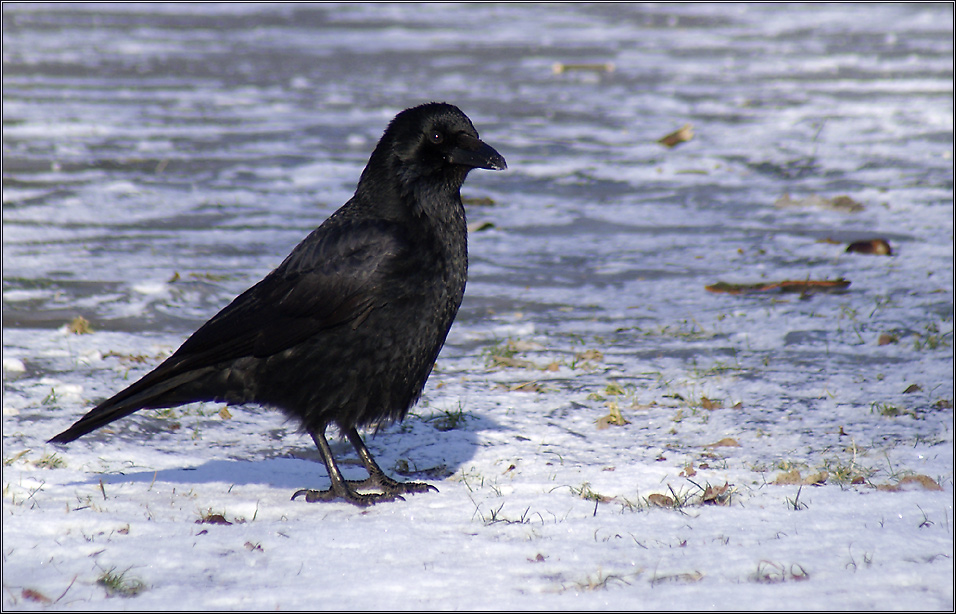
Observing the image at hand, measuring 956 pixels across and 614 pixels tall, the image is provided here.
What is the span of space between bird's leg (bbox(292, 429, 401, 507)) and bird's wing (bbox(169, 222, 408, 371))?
44 centimetres

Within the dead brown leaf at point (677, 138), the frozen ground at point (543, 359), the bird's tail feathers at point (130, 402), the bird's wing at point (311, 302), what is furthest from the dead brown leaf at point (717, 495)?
the dead brown leaf at point (677, 138)

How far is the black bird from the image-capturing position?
4.05m

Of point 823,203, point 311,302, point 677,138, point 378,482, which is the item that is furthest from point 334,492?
point 677,138

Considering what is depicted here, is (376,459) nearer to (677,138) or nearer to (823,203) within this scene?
(823,203)

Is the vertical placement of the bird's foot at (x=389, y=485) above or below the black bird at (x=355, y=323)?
below

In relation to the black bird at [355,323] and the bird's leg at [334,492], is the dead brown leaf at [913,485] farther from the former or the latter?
the bird's leg at [334,492]

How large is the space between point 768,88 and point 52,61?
36.9 ft

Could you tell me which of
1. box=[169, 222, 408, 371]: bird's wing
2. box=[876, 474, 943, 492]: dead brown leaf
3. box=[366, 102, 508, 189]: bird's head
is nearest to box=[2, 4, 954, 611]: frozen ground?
box=[876, 474, 943, 492]: dead brown leaf

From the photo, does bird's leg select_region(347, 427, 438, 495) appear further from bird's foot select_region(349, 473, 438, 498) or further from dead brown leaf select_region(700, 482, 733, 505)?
dead brown leaf select_region(700, 482, 733, 505)

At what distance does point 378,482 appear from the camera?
14.0ft

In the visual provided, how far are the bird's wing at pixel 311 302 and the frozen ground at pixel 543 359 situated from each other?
57cm

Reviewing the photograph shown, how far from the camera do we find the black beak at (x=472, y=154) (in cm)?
431

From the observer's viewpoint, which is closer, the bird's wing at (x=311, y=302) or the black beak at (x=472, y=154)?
the bird's wing at (x=311, y=302)

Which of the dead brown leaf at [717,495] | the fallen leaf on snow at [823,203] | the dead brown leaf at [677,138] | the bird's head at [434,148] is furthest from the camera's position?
the dead brown leaf at [677,138]
